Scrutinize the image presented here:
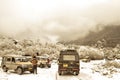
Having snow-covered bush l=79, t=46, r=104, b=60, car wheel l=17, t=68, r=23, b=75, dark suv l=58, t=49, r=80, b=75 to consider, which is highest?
snow-covered bush l=79, t=46, r=104, b=60

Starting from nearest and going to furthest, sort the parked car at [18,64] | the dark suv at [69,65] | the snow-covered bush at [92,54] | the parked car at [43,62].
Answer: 1. the dark suv at [69,65]
2. the parked car at [18,64]
3. the parked car at [43,62]
4. the snow-covered bush at [92,54]

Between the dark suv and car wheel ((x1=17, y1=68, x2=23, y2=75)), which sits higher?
the dark suv

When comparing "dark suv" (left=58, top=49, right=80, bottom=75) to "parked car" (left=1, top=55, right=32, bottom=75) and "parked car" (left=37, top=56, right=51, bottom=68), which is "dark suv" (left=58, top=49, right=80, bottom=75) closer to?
"parked car" (left=1, top=55, right=32, bottom=75)

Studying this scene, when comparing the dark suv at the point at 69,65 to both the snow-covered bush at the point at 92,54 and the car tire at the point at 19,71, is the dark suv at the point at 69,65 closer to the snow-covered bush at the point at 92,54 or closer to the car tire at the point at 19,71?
the car tire at the point at 19,71

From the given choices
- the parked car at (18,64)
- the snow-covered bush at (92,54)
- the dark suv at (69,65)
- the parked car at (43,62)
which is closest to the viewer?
the dark suv at (69,65)

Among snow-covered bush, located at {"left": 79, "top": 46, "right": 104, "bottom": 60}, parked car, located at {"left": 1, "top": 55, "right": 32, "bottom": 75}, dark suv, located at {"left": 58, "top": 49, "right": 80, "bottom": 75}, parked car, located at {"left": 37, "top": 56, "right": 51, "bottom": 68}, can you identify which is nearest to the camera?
dark suv, located at {"left": 58, "top": 49, "right": 80, "bottom": 75}

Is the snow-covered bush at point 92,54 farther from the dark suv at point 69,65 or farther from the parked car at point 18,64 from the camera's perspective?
the parked car at point 18,64

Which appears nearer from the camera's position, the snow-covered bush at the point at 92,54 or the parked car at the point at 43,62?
the parked car at the point at 43,62

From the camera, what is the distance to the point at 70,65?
91.2 ft

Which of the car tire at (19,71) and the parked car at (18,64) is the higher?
the parked car at (18,64)

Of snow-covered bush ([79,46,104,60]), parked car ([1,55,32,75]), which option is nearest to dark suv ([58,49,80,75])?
parked car ([1,55,32,75])

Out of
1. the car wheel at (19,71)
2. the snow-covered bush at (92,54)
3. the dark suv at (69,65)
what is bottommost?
the car wheel at (19,71)

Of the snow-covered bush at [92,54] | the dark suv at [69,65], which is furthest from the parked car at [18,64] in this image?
the snow-covered bush at [92,54]

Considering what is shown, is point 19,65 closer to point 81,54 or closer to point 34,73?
point 34,73
